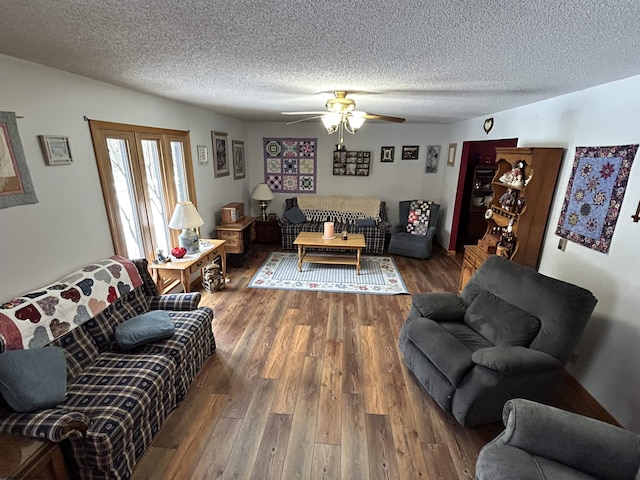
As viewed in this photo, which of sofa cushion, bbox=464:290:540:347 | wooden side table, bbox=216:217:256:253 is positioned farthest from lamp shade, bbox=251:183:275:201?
sofa cushion, bbox=464:290:540:347

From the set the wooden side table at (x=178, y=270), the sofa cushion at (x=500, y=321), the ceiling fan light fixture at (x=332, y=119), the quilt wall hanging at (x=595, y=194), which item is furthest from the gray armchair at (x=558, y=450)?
the wooden side table at (x=178, y=270)

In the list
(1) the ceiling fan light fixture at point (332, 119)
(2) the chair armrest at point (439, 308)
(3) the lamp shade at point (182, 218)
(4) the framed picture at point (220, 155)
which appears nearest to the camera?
(2) the chair armrest at point (439, 308)

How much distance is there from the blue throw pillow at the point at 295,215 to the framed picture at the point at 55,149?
3661 mm

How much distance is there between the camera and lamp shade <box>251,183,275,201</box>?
582cm

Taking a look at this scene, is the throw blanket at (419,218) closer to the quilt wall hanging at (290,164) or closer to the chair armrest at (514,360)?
the quilt wall hanging at (290,164)

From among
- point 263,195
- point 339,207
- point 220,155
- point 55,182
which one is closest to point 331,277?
point 339,207

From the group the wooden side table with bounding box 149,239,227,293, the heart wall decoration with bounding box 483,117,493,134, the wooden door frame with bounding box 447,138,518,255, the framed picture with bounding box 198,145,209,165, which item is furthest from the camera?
the wooden door frame with bounding box 447,138,518,255

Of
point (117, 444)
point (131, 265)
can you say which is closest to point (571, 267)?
point (117, 444)

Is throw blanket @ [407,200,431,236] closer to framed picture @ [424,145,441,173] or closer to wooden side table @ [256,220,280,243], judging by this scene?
framed picture @ [424,145,441,173]

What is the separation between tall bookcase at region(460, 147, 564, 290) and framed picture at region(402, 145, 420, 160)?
9.46 feet

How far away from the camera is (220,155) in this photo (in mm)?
4844

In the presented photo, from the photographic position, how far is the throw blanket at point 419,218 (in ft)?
17.7

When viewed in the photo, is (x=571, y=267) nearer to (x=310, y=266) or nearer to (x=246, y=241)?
(x=310, y=266)

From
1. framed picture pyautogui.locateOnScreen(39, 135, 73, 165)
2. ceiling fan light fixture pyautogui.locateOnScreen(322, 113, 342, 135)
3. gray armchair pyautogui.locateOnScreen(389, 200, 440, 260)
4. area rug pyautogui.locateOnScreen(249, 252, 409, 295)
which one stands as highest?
ceiling fan light fixture pyautogui.locateOnScreen(322, 113, 342, 135)
